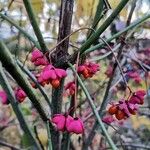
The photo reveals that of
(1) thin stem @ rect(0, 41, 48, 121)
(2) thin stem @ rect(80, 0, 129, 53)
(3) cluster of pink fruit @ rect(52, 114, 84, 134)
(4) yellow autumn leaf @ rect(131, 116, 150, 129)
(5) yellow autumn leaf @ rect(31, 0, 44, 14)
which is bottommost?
(4) yellow autumn leaf @ rect(131, 116, 150, 129)

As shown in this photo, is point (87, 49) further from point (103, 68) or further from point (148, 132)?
point (148, 132)

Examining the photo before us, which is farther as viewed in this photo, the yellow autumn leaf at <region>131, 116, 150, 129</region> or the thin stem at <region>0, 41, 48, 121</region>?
the yellow autumn leaf at <region>131, 116, 150, 129</region>

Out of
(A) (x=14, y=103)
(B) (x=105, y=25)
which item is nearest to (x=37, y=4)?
(A) (x=14, y=103)

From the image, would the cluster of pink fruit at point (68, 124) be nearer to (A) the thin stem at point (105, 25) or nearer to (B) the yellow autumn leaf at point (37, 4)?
(A) the thin stem at point (105, 25)

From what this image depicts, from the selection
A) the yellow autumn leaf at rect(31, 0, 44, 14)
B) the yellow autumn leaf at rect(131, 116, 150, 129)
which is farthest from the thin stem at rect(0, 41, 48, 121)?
the yellow autumn leaf at rect(131, 116, 150, 129)

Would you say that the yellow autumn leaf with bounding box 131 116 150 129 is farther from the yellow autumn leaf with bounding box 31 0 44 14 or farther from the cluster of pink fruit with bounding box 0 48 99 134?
the cluster of pink fruit with bounding box 0 48 99 134

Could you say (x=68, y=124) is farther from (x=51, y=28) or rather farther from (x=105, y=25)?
(x=51, y=28)

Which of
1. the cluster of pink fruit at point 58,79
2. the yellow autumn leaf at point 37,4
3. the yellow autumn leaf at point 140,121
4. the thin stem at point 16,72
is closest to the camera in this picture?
the thin stem at point 16,72

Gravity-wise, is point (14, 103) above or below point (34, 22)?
below

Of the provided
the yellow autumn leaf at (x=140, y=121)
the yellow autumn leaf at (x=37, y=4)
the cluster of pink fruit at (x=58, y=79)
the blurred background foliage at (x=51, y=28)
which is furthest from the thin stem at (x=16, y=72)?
the yellow autumn leaf at (x=140, y=121)

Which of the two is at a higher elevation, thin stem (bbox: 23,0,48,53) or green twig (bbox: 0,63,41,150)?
thin stem (bbox: 23,0,48,53)

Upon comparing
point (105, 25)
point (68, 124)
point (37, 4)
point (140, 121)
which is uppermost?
point (37, 4)
